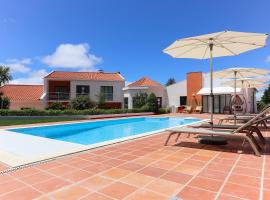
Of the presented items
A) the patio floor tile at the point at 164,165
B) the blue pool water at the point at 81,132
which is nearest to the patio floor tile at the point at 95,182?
the patio floor tile at the point at 164,165

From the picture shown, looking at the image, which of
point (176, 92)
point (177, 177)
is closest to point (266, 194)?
point (177, 177)

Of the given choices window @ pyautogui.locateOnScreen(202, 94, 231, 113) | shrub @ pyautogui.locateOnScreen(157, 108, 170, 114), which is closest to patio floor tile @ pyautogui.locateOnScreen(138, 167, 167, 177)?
shrub @ pyautogui.locateOnScreen(157, 108, 170, 114)

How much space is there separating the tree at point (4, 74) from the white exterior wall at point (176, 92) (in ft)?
87.1

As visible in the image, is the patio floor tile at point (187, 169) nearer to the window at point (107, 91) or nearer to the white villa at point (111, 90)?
the white villa at point (111, 90)

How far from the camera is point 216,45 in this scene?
888 cm

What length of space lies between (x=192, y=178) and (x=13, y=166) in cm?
466

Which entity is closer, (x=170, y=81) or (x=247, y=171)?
(x=247, y=171)

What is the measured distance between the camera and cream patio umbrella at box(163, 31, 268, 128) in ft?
24.2

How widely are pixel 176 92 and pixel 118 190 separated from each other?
34531 mm

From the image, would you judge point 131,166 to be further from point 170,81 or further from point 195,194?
point 170,81

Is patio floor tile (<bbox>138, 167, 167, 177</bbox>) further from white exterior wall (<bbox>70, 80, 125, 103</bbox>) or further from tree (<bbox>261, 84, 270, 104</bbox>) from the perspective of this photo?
tree (<bbox>261, 84, 270, 104</bbox>)

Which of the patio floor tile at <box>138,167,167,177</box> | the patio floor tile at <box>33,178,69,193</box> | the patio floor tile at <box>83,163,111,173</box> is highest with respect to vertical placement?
the patio floor tile at <box>138,167,167,177</box>

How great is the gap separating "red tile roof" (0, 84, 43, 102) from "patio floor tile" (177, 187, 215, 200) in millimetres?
36045

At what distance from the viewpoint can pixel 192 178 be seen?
4641 millimetres
